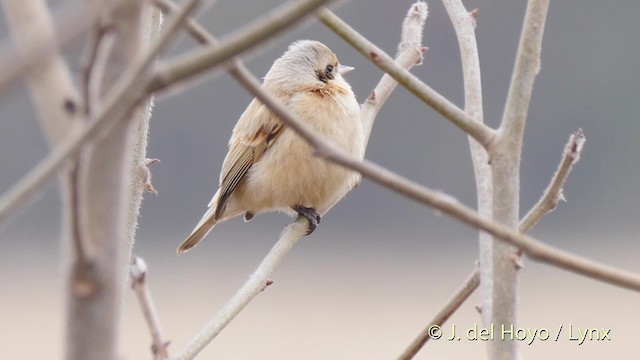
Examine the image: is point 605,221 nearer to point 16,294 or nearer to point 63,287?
point 16,294

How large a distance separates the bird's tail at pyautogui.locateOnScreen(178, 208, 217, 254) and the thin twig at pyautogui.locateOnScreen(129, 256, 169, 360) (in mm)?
2741

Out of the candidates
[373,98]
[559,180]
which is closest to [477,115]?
[559,180]

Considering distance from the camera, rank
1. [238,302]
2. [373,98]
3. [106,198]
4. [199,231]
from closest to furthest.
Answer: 1. [106,198]
2. [238,302]
3. [373,98]
4. [199,231]

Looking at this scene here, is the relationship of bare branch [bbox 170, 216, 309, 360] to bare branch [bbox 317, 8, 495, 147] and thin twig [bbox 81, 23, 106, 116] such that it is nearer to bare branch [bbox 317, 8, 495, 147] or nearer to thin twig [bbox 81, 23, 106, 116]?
bare branch [bbox 317, 8, 495, 147]

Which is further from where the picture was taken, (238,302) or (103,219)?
(238,302)

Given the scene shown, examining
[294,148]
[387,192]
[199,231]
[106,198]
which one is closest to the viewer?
[106,198]

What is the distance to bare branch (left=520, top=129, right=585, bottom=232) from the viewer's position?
212 centimetres

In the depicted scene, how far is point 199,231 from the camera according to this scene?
5574mm

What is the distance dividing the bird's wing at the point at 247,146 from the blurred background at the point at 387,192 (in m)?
9.77

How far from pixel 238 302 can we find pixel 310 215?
7.50 ft

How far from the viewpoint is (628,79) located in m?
20.1

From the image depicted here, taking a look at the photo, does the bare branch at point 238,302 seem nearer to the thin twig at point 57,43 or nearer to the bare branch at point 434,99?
the bare branch at point 434,99

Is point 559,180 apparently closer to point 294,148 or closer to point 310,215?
point 310,215

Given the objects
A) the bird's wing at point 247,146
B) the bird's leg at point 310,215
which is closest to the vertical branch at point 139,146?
the bird's leg at point 310,215
